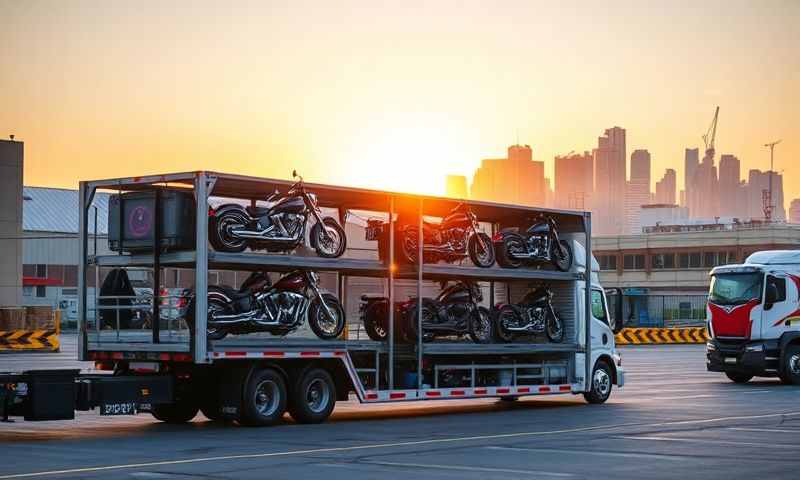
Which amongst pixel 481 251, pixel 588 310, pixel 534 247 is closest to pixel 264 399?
pixel 481 251

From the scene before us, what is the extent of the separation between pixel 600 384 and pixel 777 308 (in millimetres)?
8232

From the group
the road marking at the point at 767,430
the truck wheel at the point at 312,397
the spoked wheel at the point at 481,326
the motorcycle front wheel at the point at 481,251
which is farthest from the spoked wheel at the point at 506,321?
the road marking at the point at 767,430

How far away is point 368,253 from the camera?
23312 millimetres

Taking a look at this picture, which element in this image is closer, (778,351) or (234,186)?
(234,186)

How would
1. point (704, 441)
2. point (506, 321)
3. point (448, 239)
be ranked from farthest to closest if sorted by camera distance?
point (506, 321) → point (448, 239) → point (704, 441)

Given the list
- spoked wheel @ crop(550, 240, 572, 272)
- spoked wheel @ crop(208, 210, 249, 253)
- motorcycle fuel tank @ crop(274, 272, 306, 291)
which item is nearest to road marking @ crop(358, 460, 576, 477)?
spoked wheel @ crop(208, 210, 249, 253)

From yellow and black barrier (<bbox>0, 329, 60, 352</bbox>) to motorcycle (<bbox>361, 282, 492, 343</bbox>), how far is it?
94.3 feet

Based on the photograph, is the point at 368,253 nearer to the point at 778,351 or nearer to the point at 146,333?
the point at 146,333

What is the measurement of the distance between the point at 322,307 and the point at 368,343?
104 cm

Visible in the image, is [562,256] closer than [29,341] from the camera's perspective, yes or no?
Yes

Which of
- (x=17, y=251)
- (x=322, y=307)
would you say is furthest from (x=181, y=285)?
(x=17, y=251)

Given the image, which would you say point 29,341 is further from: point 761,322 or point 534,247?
point 534,247

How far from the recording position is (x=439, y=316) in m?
23.6

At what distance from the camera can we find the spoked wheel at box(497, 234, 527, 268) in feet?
82.0
